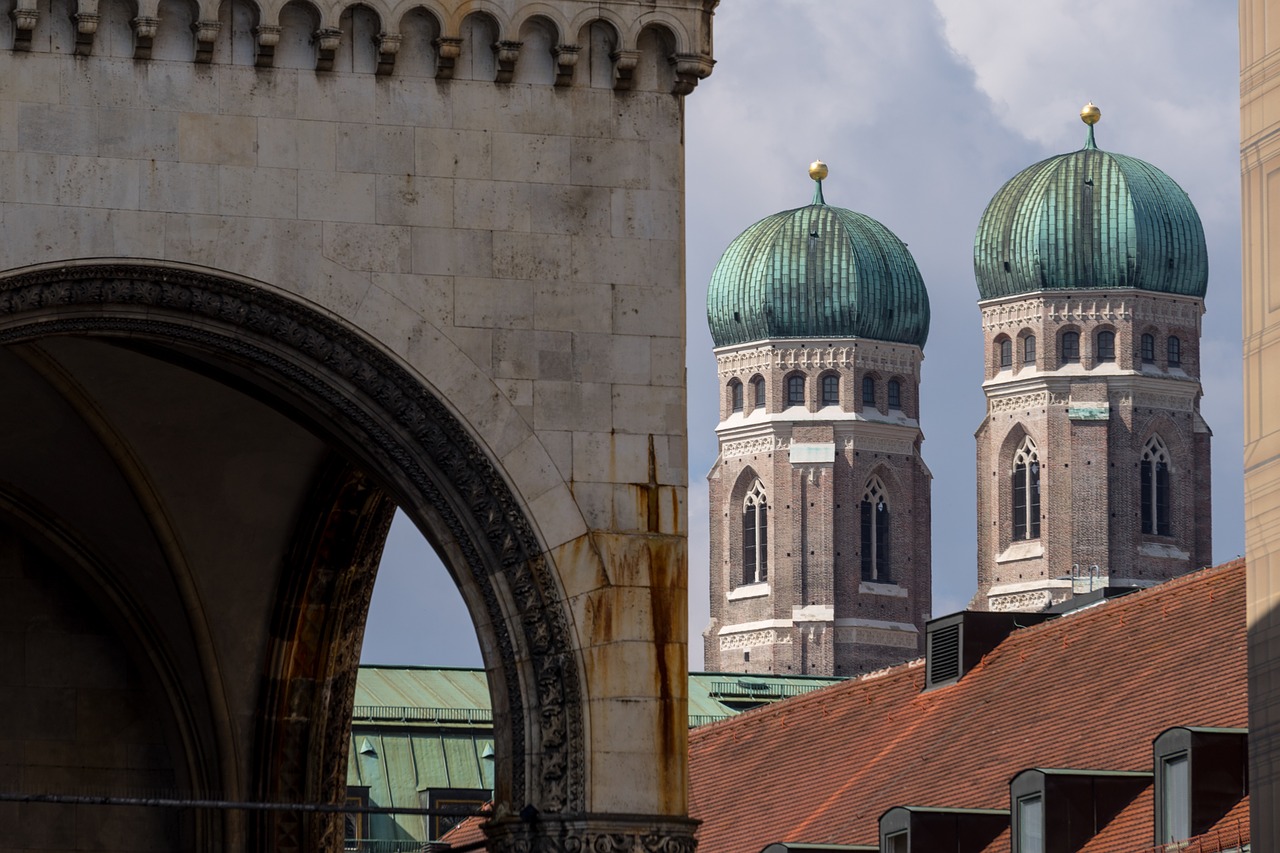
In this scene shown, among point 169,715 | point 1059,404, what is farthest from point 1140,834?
point 1059,404

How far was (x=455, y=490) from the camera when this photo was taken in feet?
65.9

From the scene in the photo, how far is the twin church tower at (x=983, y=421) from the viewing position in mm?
170625

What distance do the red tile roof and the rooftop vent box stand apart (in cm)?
33

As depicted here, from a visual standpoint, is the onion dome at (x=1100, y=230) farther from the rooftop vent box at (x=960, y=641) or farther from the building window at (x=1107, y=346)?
the rooftop vent box at (x=960, y=641)

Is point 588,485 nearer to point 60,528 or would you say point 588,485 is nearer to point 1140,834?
point 60,528

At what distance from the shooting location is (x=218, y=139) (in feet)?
65.3

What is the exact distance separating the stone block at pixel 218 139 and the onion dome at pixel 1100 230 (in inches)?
6011

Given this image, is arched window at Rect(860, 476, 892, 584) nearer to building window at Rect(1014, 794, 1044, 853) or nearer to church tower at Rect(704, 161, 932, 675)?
church tower at Rect(704, 161, 932, 675)

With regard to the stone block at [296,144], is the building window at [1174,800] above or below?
below

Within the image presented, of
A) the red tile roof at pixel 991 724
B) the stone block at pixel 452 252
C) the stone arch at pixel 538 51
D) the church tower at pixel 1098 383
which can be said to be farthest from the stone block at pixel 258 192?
the church tower at pixel 1098 383

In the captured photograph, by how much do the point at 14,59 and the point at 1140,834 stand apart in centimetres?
2032

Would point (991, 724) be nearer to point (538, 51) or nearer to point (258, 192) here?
point (538, 51)

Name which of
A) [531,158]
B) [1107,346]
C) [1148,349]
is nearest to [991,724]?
[531,158]

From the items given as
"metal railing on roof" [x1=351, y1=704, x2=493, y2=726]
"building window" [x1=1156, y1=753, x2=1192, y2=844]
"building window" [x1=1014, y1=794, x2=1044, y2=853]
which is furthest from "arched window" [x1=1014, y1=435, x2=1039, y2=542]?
"building window" [x1=1156, y1=753, x2=1192, y2=844]
